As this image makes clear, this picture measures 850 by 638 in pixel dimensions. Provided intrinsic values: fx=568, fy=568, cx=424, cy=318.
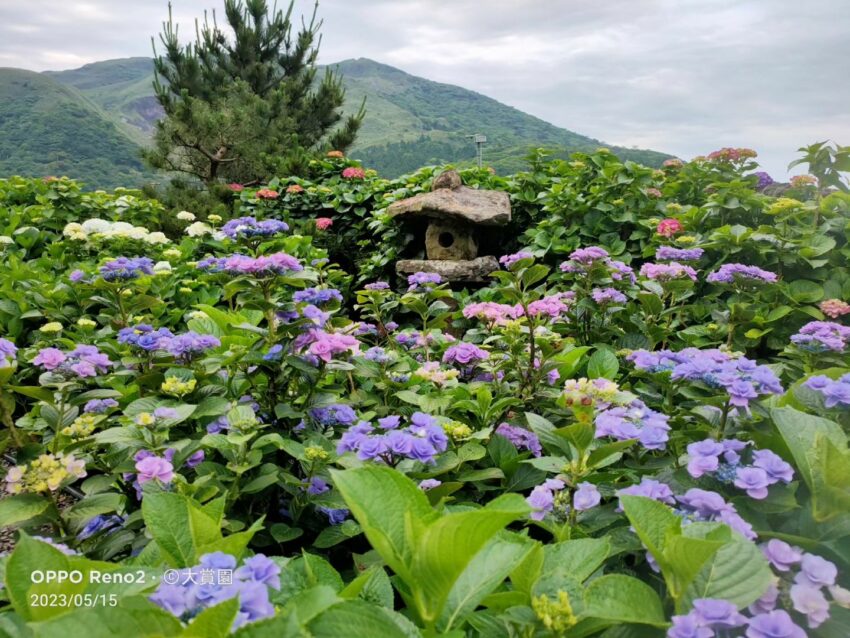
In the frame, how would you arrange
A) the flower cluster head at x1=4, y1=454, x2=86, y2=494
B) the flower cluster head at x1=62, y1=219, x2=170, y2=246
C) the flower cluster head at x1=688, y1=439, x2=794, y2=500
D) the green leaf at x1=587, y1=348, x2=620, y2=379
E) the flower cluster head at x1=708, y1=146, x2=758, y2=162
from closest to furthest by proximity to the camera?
the flower cluster head at x1=688, y1=439, x2=794, y2=500 < the flower cluster head at x1=4, y1=454, x2=86, y2=494 < the green leaf at x1=587, y1=348, x2=620, y2=379 < the flower cluster head at x1=62, y1=219, x2=170, y2=246 < the flower cluster head at x1=708, y1=146, x2=758, y2=162

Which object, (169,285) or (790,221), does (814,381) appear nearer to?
(790,221)

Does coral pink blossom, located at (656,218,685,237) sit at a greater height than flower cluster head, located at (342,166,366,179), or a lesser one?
lesser

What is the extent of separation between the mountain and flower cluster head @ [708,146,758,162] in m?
1.19

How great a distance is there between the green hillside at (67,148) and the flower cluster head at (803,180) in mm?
24180

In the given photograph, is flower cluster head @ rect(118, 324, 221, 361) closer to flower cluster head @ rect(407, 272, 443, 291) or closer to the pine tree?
flower cluster head @ rect(407, 272, 443, 291)

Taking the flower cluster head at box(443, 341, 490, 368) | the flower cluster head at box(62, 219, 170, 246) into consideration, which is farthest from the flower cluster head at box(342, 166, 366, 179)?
the flower cluster head at box(443, 341, 490, 368)

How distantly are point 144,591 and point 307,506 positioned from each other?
2.74ft

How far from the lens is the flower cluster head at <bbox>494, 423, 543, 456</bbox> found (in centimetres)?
172

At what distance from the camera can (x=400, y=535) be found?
665 mm

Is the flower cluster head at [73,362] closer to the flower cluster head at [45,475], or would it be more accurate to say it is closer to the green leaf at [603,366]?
the flower cluster head at [45,475]

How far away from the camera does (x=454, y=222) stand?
486 cm

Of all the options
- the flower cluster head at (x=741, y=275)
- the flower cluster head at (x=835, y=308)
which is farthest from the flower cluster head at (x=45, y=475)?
the flower cluster head at (x=835, y=308)

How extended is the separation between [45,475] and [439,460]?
32.3 inches

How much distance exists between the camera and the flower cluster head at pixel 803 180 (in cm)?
374
